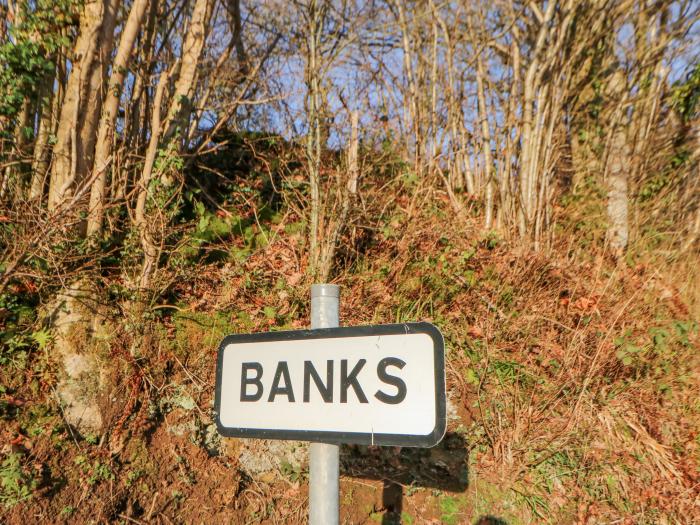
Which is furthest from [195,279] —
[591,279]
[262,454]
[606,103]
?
[606,103]

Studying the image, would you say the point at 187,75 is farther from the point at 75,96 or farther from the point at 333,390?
the point at 333,390

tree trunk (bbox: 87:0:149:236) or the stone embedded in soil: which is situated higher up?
tree trunk (bbox: 87:0:149:236)

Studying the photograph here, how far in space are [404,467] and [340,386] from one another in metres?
2.70

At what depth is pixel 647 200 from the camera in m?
6.95

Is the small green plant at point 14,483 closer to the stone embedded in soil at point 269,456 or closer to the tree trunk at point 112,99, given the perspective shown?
the stone embedded in soil at point 269,456

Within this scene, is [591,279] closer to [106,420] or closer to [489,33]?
[489,33]

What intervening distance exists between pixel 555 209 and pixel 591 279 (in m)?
1.24

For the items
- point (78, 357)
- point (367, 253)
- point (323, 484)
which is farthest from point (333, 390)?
point (367, 253)

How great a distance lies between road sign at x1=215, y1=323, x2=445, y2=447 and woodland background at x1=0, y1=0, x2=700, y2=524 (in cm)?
230

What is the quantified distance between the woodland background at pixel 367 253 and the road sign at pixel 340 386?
2.30m


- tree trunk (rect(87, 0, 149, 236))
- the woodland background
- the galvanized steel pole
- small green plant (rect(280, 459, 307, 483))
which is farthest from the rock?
the galvanized steel pole

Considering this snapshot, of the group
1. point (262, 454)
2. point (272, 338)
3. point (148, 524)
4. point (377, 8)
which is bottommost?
point (148, 524)

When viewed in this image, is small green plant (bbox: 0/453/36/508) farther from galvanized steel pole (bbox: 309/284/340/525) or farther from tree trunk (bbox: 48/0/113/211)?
galvanized steel pole (bbox: 309/284/340/525)

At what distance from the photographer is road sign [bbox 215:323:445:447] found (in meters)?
1.25
